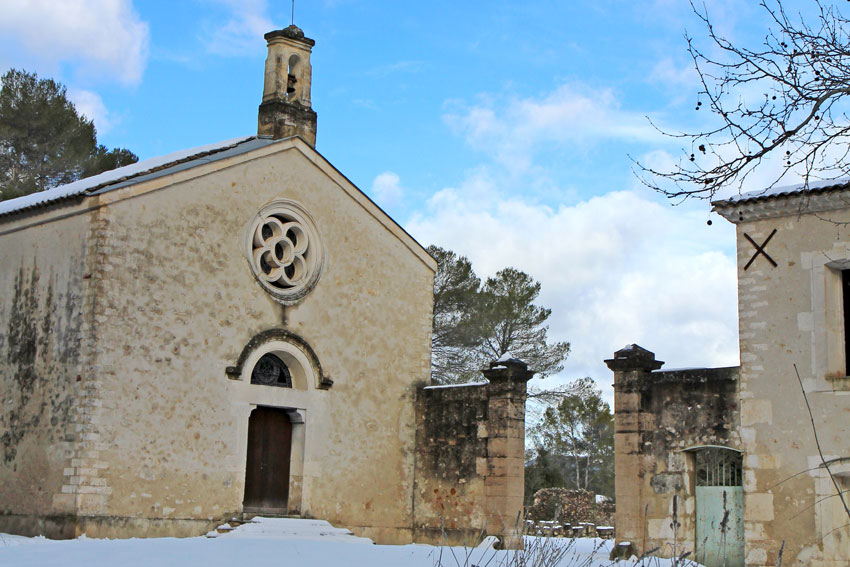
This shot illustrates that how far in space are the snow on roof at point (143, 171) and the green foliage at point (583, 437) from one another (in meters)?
16.1

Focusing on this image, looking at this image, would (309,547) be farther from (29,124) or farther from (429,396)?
(29,124)

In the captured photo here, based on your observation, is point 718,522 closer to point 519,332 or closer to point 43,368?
point 43,368

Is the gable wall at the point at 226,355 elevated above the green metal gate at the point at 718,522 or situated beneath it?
elevated above

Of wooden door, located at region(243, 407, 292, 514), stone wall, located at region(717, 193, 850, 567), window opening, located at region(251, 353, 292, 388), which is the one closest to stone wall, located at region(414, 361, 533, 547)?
wooden door, located at region(243, 407, 292, 514)

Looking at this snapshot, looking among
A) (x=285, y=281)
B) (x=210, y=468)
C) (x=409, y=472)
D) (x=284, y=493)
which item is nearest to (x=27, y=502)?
(x=210, y=468)

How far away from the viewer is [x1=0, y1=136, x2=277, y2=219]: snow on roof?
1619cm

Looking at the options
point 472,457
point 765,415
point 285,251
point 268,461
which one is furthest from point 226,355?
point 765,415

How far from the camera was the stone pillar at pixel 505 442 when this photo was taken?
18203 millimetres

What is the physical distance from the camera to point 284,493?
18.1 meters

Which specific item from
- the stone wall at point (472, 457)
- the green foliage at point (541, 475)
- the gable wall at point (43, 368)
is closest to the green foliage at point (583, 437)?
the green foliage at point (541, 475)

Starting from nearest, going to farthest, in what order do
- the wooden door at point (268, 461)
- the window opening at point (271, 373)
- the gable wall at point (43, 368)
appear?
the gable wall at point (43, 368) < the wooden door at point (268, 461) < the window opening at point (271, 373)

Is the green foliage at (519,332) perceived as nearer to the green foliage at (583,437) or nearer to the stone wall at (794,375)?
the green foliage at (583,437)

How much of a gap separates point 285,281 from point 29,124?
18.2 metres

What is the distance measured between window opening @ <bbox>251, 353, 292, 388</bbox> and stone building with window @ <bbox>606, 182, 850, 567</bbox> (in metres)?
5.81
